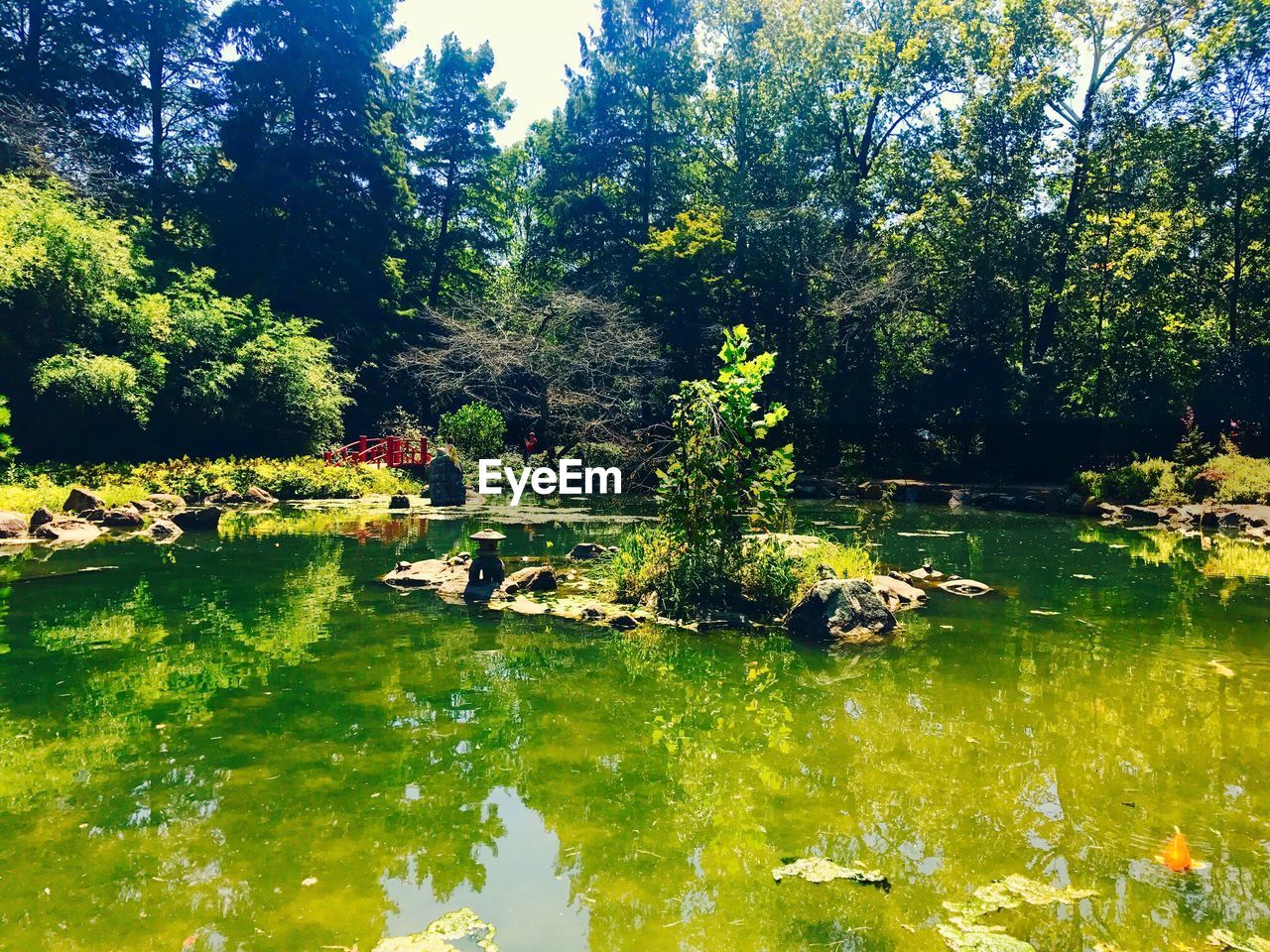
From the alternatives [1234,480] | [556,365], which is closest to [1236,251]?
[1234,480]

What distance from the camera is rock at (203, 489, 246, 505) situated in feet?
59.0

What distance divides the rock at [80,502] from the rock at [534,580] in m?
9.96

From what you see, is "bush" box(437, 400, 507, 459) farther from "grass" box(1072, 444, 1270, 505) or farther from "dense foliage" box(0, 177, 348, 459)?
"grass" box(1072, 444, 1270, 505)

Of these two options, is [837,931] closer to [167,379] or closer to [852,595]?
[852,595]

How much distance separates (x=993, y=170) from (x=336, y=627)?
23.5 metres

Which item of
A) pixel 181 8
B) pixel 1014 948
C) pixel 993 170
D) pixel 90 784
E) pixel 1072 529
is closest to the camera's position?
pixel 1014 948

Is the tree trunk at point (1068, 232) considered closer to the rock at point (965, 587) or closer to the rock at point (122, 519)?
the rock at point (965, 587)

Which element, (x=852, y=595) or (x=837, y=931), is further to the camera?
(x=852, y=595)

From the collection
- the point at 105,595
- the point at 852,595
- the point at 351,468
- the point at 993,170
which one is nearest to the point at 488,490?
the point at 351,468

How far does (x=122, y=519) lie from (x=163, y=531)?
1498 mm

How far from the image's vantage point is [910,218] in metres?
25.4

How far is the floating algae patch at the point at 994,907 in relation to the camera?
9.25ft

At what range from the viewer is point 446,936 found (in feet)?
9.57

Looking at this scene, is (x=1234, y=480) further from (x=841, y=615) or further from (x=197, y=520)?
(x=197, y=520)
